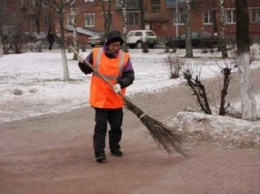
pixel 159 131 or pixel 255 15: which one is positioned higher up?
pixel 255 15

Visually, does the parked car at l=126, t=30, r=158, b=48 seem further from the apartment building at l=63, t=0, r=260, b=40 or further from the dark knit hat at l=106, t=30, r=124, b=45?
the dark knit hat at l=106, t=30, r=124, b=45

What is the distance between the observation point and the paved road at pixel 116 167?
538 cm

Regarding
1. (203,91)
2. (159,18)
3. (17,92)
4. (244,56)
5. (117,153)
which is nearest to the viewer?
(117,153)

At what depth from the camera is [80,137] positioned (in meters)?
8.23

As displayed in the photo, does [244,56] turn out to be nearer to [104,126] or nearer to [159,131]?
[159,131]

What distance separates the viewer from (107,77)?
641 centimetres

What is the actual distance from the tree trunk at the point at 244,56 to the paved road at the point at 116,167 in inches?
54.2

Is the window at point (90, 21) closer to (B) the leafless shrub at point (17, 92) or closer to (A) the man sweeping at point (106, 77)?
(B) the leafless shrub at point (17, 92)

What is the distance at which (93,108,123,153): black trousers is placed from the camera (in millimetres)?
6477

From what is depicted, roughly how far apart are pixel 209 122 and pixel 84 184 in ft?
9.53

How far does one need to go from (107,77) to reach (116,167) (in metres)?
1.12

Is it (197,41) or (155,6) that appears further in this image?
(155,6)

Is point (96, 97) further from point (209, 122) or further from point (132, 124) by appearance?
point (132, 124)

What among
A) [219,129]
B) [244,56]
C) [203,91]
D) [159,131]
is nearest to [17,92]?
[203,91]
